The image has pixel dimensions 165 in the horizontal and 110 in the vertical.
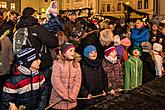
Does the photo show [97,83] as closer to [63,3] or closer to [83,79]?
[83,79]

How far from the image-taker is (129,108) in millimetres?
2951

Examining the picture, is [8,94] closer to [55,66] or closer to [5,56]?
[55,66]

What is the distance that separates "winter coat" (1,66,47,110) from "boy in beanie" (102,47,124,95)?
6.29 ft

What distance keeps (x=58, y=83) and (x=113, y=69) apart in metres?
1.49

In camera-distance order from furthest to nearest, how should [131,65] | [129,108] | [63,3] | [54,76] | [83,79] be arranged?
[63,3] < [131,65] < [83,79] < [54,76] < [129,108]

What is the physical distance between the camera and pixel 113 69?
23.9 ft

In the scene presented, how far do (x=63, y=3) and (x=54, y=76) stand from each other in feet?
175

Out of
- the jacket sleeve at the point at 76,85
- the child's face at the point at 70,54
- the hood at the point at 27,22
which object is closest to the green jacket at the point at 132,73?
the jacket sleeve at the point at 76,85

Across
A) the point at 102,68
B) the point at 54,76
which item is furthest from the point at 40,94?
the point at 102,68

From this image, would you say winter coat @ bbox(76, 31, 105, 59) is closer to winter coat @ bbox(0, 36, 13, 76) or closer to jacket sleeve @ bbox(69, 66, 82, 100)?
jacket sleeve @ bbox(69, 66, 82, 100)

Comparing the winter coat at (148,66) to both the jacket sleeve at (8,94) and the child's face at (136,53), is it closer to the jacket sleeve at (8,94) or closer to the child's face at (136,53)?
the child's face at (136,53)

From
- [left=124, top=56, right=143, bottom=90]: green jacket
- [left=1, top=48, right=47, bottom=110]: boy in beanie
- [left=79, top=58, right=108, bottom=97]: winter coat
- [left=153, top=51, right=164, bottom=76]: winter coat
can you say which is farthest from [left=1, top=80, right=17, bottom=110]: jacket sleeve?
[left=153, top=51, right=164, bottom=76]: winter coat

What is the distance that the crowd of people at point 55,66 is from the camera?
17.7ft

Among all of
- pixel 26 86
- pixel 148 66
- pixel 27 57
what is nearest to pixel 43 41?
pixel 27 57
